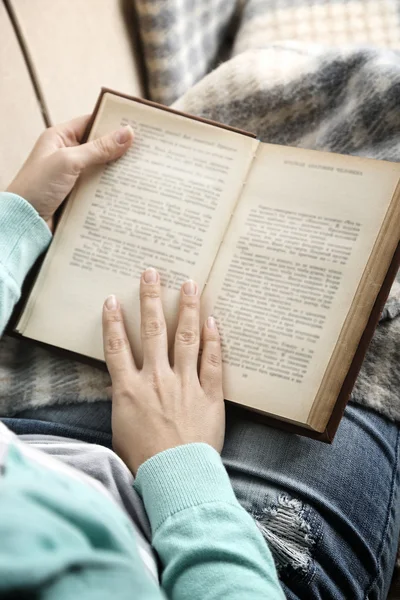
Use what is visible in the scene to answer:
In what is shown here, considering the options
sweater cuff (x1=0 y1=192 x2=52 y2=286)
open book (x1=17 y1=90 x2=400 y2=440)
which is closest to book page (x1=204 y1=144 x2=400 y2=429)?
open book (x1=17 y1=90 x2=400 y2=440)

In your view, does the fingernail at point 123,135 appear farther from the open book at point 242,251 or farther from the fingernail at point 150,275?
the fingernail at point 150,275

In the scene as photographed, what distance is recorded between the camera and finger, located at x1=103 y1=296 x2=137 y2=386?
23.3 inches

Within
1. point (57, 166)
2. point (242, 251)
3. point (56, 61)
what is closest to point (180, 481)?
point (242, 251)

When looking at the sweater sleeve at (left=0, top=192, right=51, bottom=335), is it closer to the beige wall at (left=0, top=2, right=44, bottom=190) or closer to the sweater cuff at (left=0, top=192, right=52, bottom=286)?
the sweater cuff at (left=0, top=192, right=52, bottom=286)

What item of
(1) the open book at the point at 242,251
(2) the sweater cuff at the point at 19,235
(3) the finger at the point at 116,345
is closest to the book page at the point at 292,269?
(1) the open book at the point at 242,251

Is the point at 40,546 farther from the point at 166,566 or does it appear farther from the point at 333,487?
the point at 333,487

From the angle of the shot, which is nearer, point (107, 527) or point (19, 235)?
point (107, 527)

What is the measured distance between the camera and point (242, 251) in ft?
2.01

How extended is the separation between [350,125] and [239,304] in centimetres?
34

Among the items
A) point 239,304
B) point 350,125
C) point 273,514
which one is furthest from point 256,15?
point 273,514

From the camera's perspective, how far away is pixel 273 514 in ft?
1.77

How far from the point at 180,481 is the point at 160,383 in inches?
4.7

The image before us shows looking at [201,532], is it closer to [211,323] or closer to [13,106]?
[211,323]

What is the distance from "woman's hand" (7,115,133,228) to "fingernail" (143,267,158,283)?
0.16 metres
